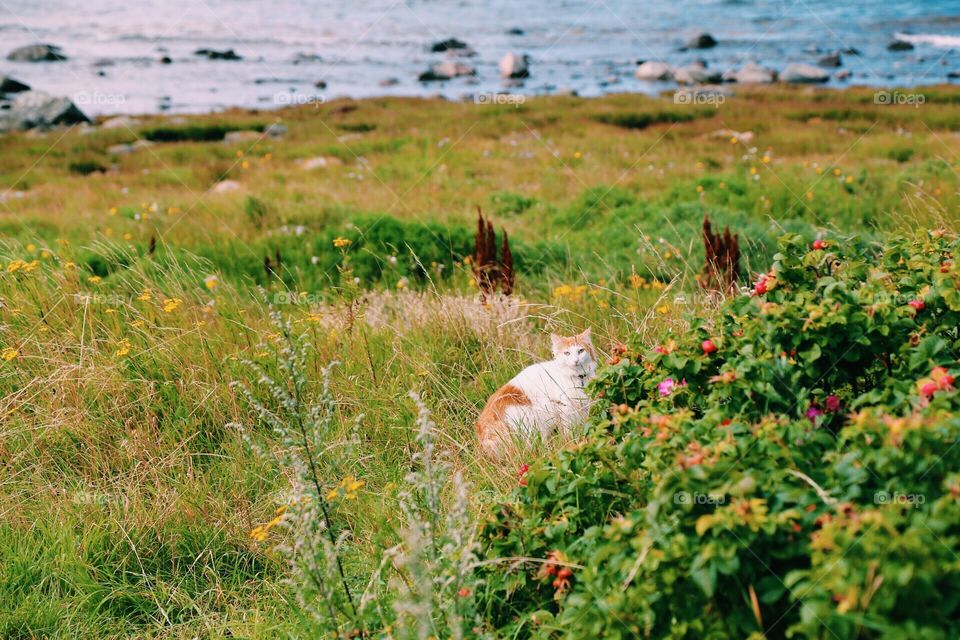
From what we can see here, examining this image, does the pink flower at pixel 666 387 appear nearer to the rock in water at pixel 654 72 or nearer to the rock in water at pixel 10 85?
the rock in water at pixel 10 85

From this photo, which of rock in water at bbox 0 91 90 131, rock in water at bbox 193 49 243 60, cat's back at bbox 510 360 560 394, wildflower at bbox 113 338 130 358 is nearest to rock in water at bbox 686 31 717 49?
rock in water at bbox 193 49 243 60

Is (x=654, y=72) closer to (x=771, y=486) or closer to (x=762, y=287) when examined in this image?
(x=762, y=287)

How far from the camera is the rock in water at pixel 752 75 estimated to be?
3337 centimetres

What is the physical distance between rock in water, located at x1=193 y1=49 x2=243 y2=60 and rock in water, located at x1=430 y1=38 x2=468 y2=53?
10.1 meters

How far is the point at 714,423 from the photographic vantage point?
243 cm

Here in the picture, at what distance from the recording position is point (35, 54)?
35344mm

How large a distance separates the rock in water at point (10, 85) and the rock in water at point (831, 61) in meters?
33.7

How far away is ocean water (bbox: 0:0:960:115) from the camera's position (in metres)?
33.0

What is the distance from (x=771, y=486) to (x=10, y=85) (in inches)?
1320

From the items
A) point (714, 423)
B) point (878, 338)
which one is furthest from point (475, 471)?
point (878, 338)

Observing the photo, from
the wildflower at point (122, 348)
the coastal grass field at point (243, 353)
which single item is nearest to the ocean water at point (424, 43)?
the coastal grass field at point (243, 353)

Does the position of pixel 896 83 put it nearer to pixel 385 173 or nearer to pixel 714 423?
pixel 385 173

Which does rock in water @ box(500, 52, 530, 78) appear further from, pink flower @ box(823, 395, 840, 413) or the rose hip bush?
pink flower @ box(823, 395, 840, 413)

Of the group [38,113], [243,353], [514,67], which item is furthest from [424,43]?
[243,353]
